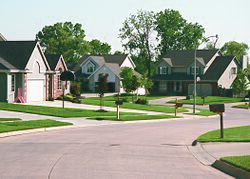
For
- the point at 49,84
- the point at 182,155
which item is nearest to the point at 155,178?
the point at 182,155

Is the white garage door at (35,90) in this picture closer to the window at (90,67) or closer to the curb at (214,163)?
the curb at (214,163)

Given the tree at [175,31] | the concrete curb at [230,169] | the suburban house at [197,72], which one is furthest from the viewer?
the tree at [175,31]

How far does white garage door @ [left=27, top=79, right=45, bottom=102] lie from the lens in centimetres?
5078

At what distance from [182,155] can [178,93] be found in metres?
70.3

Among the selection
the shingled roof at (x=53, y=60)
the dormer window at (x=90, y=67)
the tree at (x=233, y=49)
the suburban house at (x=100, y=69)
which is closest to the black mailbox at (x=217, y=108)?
the shingled roof at (x=53, y=60)

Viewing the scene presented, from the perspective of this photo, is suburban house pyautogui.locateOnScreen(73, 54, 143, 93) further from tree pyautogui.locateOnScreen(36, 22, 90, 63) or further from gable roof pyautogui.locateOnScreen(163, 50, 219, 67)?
tree pyautogui.locateOnScreen(36, 22, 90, 63)

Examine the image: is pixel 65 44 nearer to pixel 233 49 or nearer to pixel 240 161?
pixel 233 49

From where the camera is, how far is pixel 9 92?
46.7m

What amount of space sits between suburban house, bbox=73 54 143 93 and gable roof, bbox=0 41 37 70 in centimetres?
3399

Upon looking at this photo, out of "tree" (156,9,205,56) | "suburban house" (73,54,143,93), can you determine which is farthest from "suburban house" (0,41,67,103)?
"tree" (156,9,205,56)

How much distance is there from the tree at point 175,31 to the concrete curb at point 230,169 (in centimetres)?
9187

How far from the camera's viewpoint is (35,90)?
5219cm

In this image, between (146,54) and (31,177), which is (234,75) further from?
(31,177)

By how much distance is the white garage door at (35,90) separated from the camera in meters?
50.8
